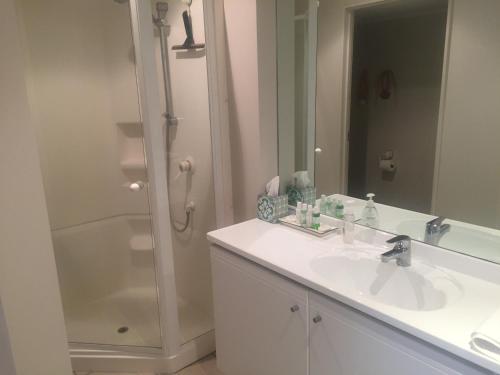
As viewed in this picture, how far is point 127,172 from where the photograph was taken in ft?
7.57

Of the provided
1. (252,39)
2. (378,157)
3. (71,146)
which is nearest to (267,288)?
(378,157)

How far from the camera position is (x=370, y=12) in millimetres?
1507

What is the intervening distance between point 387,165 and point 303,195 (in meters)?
0.47

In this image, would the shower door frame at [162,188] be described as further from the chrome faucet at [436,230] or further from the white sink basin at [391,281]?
the chrome faucet at [436,230]

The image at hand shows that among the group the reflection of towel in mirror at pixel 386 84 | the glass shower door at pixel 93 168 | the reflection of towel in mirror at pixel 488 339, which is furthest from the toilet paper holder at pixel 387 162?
the glass shower door at pixel 93 168

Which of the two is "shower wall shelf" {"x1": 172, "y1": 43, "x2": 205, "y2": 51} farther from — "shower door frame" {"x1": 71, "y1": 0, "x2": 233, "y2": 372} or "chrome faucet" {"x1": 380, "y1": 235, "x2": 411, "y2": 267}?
"chrome faucet" {"x1": 380, "y1": 235, "x2": 411, "y2": 267}

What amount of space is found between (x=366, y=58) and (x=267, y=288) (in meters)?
1.02

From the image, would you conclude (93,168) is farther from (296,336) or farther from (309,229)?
(296,336)

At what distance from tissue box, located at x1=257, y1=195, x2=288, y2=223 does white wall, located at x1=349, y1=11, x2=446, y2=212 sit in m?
0.42

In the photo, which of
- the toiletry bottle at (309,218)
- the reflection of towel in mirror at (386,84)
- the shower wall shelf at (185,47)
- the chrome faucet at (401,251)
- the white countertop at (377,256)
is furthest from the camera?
the shower wall shelf at (185,47)

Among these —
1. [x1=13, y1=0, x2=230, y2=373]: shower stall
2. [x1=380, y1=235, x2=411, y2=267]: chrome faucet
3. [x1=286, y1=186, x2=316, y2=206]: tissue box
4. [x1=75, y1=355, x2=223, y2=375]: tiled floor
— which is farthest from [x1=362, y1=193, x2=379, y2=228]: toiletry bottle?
[x1=75, y1=355, x2=223, y2=375]: tiled floor

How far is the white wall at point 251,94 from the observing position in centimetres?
176

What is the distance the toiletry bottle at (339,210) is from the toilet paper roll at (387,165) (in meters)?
0.26

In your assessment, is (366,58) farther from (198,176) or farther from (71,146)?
(71,146)
